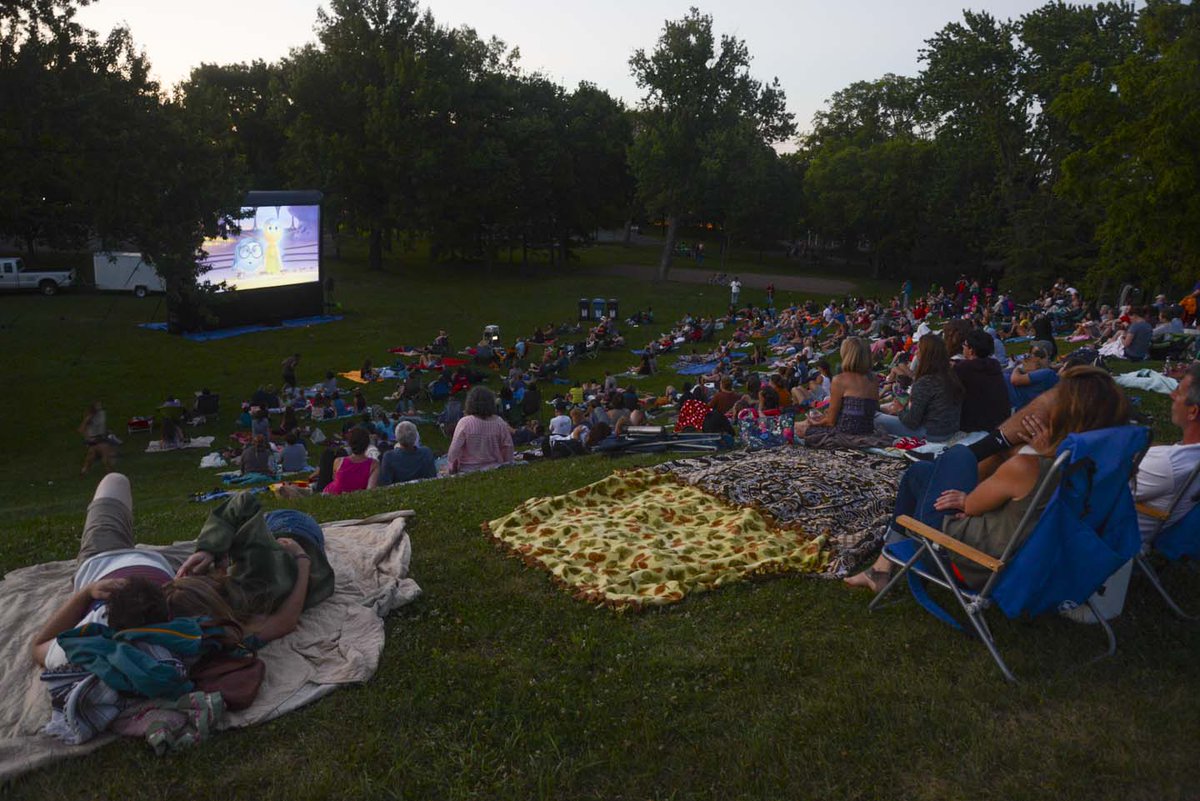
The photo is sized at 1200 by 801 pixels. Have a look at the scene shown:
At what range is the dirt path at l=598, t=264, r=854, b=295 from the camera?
44.8m

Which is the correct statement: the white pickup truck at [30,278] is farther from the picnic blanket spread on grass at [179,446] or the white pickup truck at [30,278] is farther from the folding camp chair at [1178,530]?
the folding camp chair at [1178,530]

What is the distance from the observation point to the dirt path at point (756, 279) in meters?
44.8

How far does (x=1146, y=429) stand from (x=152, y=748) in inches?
194

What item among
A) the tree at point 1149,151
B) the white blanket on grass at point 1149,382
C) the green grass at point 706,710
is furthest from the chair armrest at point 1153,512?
the tree at point 1149,151

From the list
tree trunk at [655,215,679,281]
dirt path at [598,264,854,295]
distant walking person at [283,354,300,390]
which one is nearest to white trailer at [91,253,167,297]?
distant walking person at [283,354,300,390]

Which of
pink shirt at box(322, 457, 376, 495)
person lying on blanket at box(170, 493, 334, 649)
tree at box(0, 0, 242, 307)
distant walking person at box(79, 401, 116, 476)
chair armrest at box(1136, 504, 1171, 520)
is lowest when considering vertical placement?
distant walking person at box(79, 401, 116, 476)

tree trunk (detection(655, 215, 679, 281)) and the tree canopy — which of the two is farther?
tree trunk (detection(655, 215, 679, 281))

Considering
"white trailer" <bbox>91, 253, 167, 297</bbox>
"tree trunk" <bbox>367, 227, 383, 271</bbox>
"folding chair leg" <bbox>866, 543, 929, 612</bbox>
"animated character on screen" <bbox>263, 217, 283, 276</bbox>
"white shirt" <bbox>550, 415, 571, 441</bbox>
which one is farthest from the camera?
"tree trunk" <bbox>367, 227, 383, 271</bbox>

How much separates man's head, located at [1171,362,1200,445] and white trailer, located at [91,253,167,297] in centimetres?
3486

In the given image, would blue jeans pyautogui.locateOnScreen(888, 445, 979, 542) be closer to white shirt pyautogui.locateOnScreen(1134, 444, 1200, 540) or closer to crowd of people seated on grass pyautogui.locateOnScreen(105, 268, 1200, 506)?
white shirt pyautogui.locateOnScreen(1134, 444, 1200, 540)

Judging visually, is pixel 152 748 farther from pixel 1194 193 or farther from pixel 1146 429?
pixel 1194 193

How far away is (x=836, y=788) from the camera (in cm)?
354

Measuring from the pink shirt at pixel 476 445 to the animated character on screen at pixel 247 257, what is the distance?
21006mm

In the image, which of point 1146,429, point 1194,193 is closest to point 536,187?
point 1194,193
